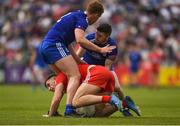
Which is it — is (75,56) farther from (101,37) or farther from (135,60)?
(135,60)

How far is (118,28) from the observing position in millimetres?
40500

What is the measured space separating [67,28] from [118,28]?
2555 cm

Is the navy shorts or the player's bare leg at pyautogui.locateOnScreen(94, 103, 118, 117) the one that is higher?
the navy shorts

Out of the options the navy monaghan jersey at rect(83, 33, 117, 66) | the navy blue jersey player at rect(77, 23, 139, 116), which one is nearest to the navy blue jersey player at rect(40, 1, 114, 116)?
the navy blue jersey player at rect(77, 23, 139, 116)

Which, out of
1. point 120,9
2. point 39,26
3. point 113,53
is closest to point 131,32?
point 120,9

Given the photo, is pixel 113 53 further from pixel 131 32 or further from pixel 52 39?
pixel 131 32

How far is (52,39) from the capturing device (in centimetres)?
1510

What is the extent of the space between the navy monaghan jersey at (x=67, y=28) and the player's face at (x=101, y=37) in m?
0.47

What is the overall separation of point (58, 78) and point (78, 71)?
0.48 meters

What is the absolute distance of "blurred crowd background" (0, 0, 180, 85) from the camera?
38.6 m

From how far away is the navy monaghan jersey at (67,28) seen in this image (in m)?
15.0

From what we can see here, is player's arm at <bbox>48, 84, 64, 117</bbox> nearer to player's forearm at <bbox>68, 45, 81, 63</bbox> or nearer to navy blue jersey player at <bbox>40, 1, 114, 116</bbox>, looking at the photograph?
navy blue jersey player at <bbox>40, 1, 114, 116</bbox>

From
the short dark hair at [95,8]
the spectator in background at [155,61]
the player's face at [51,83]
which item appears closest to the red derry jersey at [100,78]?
the player's face at [51,83]

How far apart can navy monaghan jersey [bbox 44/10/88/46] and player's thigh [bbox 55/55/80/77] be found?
0.47 m
